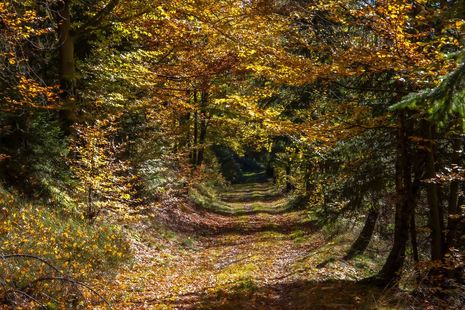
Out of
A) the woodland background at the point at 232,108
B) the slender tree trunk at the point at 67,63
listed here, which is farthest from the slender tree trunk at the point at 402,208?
the slender tree trunk at the point at 67,63

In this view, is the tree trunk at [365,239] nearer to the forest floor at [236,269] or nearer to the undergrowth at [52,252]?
the forest floor at [236,269]

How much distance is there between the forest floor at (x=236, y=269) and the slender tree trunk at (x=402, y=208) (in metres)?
0.53

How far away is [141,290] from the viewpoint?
1027 centimetres

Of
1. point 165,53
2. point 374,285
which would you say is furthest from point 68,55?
point 374,285

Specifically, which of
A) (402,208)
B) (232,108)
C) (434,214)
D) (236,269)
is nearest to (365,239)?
(236,269)

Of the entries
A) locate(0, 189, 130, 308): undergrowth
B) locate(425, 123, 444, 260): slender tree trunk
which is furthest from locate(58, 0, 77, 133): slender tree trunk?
locate(425, 123, 444, 260): slender tree trunk

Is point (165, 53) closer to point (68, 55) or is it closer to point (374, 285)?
point (68, 55)

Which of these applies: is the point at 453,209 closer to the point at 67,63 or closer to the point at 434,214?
the point at 434,214

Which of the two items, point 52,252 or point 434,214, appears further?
point 52,252

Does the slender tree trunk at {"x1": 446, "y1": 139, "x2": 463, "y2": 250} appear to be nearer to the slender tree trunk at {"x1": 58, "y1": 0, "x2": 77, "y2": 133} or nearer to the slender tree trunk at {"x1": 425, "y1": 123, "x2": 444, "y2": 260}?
the slender tree trunk at {"x1": 425, "y1": 123, "x2": 444, "y2": 260}

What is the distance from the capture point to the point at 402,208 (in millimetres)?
9477

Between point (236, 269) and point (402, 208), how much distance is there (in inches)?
208

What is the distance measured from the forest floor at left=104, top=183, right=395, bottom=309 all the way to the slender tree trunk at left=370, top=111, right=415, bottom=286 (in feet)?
1.75

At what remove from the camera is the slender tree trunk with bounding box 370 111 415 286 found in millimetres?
8938
